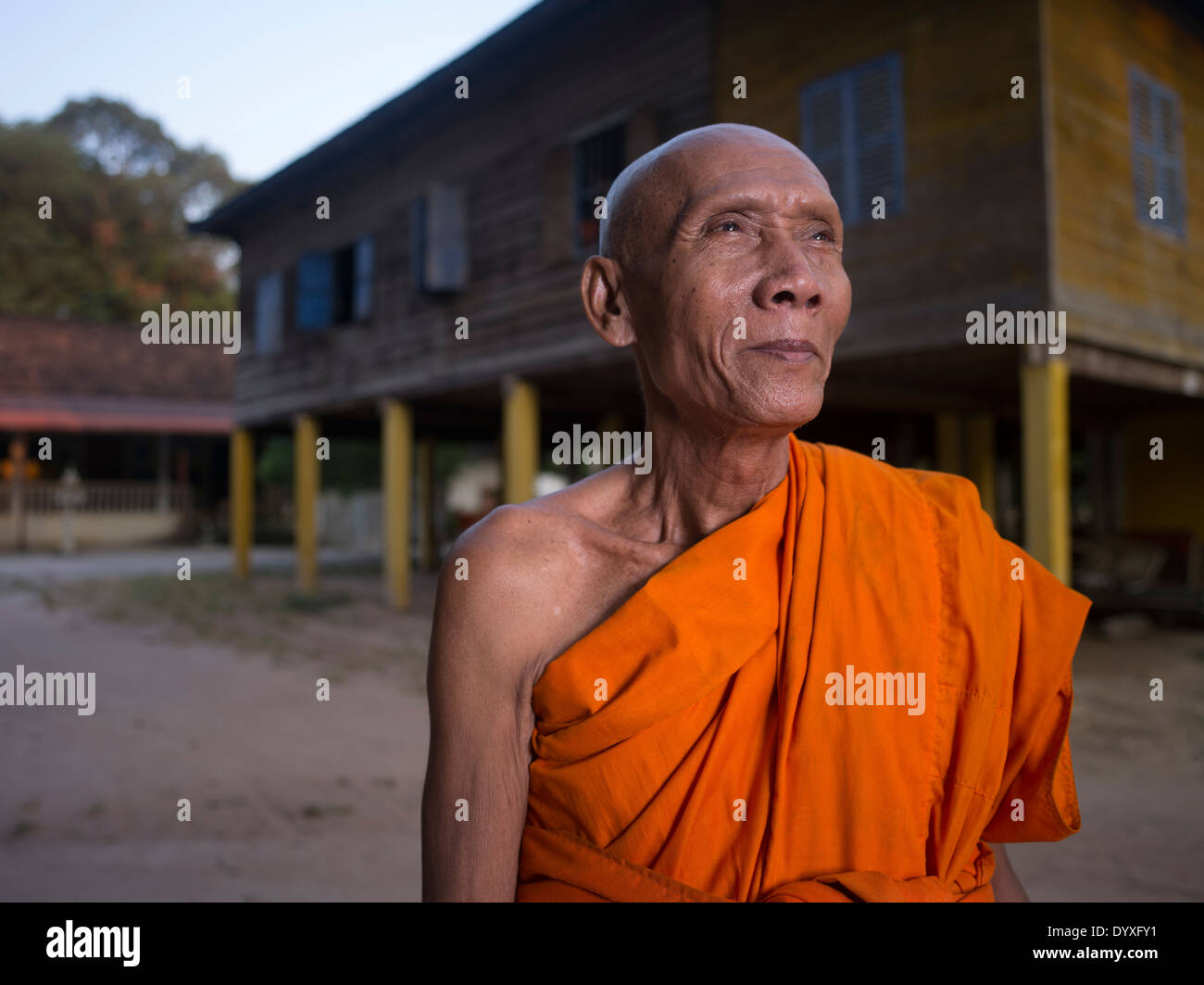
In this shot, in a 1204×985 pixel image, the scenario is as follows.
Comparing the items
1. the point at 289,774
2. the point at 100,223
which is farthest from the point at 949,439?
the point at 100,223

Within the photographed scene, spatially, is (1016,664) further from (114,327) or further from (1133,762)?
(114,327)

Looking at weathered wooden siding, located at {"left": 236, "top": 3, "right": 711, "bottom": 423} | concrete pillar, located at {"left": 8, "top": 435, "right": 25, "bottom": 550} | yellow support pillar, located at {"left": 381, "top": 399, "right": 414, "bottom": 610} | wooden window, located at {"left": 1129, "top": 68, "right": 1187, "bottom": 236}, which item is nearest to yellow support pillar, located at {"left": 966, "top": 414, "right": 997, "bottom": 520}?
wooden window, located at {"left": 1129, "top": 68, "right": 1187, "bottom": 236}

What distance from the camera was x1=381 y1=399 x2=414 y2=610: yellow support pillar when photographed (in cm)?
1229

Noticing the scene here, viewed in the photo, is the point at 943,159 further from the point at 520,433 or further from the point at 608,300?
the point at 608,300

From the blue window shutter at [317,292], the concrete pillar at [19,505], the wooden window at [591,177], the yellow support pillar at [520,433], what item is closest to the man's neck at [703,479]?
the wooden window at [591,177]

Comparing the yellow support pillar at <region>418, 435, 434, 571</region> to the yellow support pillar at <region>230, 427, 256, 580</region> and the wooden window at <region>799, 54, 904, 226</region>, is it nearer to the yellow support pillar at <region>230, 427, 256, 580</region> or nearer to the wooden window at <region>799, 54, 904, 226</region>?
the yellow support pillar at <region>230, 427, 256, 580</region>

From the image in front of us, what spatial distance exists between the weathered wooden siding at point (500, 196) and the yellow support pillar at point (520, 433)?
0.98 feet

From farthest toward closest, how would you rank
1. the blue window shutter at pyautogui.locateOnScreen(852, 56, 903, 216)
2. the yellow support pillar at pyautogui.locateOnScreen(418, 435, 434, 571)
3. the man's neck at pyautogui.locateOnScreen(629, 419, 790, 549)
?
the yellow support pillar at pyautogui.locateOnScreen(418, 435, 434, 571), the blue window shutter at pyautogui.locateOnScreen(852, 56, 903, 216), the man's neck at pyautogui.locateOnScreen(629, 419, 790, 549)

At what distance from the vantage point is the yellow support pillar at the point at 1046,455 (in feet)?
21.1

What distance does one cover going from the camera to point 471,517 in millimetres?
18625

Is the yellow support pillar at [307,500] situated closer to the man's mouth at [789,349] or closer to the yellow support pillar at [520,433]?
the yellow support pillar at [520,433]

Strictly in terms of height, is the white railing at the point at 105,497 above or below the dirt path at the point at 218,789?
above

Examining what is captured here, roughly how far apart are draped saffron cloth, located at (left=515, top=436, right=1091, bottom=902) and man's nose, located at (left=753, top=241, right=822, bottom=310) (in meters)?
0.34
